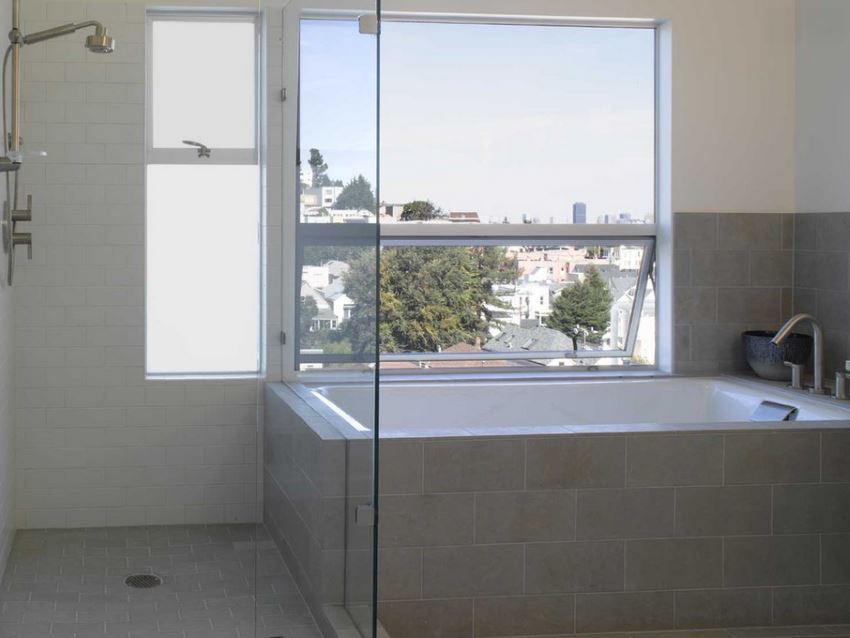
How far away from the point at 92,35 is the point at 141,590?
1.70 meters

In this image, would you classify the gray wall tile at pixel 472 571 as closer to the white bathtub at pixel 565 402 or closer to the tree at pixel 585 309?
the white bathtub at pixel 565 402

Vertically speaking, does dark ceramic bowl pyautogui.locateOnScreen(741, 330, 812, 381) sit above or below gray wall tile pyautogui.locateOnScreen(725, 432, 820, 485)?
above

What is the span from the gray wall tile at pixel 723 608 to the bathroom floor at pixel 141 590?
1.57 m

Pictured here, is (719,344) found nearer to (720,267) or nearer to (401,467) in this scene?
(720,267)

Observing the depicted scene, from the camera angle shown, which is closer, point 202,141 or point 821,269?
point 202,141

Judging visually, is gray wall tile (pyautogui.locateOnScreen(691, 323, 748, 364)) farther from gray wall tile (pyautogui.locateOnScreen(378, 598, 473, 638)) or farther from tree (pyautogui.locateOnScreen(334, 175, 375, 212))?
tree (pyautogui.locateOnScreen(334, 175, 375, 212))

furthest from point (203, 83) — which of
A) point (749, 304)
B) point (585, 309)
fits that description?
point (749, 304)

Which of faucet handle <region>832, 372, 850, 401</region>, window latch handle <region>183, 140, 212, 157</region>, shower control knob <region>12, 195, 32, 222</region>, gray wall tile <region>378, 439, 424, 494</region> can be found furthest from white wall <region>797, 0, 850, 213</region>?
shower control knob <region>12, 195, 32, 222</region>

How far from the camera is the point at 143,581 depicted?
3.43 metres

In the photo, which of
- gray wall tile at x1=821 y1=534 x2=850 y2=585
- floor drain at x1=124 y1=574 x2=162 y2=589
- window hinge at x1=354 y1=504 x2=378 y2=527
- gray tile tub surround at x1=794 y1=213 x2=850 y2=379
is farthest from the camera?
gray tile tub surround at x1=794 y1=213 x2=850 y2=379

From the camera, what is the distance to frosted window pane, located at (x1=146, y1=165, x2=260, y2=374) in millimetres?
4039

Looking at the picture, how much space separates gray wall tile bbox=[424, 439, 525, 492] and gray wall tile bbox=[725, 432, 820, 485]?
2.63 ft

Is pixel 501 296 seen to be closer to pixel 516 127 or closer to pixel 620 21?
pixel 516 127

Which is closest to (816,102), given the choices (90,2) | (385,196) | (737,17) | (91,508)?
(737,17)
